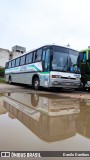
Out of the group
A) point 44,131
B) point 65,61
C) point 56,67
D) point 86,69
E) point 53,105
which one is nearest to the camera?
point 44,131

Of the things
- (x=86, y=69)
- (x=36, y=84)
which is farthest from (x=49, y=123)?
(x=86, y=69)

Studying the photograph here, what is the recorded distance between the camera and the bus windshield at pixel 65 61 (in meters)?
12.0

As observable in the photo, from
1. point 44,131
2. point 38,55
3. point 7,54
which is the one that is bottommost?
point 44,131

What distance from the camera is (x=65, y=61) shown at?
12.2 m

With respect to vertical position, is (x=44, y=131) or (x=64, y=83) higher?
(x=64, y=83)

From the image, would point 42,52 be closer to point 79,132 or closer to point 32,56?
point 32,56

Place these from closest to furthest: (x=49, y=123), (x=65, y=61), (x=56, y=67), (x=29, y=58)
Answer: (x=49, y=123)
(x=56, y=67)
(x=65, y=61)
(x=29, y=58)

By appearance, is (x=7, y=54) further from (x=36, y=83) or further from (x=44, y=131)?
(x=44, y=131)

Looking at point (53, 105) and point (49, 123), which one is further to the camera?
point (53, 105)

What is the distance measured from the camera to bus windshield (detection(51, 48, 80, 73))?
12000 mm

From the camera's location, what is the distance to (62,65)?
1209cm

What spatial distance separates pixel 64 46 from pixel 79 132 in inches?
357


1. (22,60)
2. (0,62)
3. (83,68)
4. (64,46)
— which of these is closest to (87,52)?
(83,68)

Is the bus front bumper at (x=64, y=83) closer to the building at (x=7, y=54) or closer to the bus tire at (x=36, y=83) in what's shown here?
the bus tire at (x=36, y=83)
